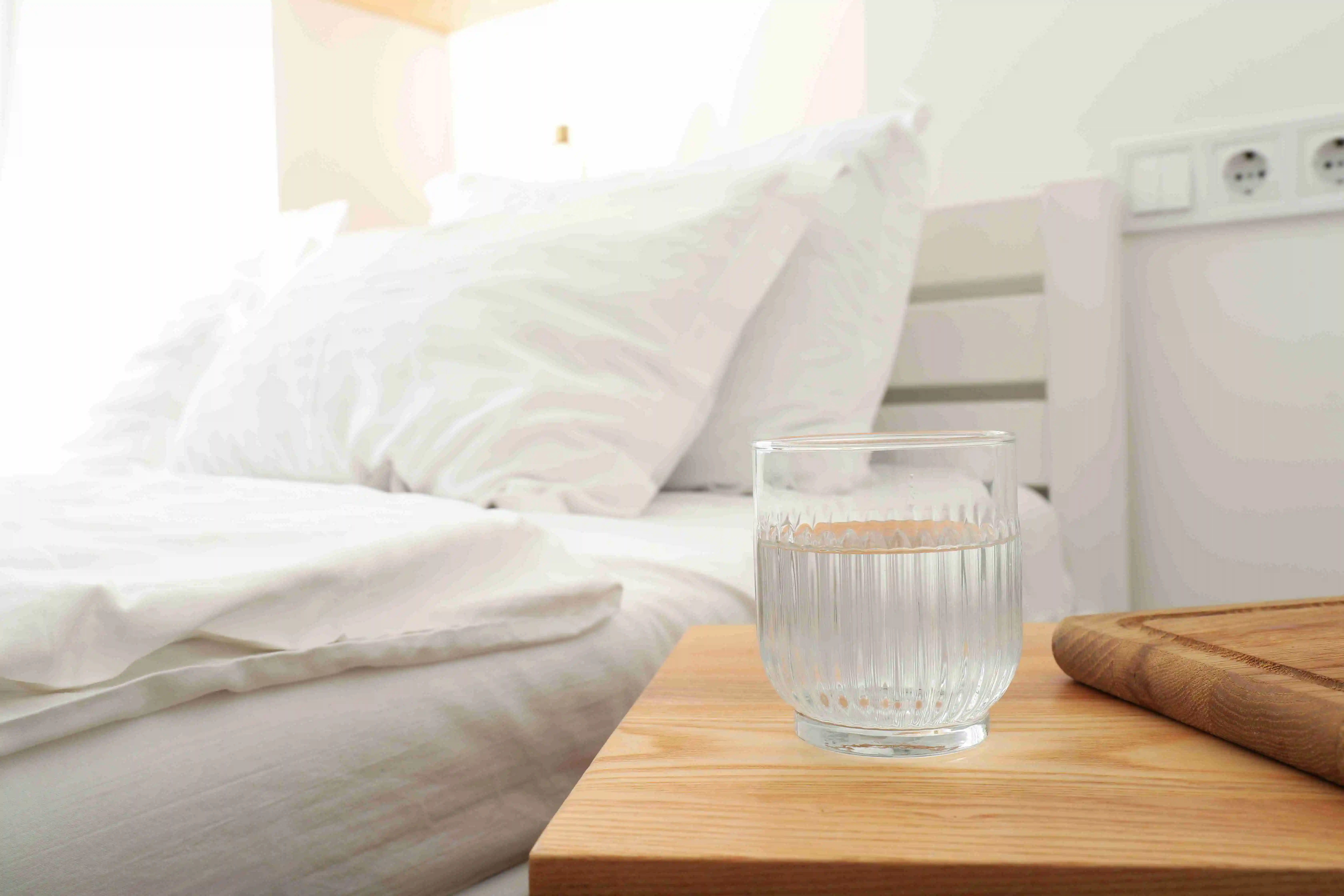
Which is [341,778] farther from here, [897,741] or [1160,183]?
[1160,183]

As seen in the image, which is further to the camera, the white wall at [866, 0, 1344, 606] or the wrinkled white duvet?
the white wall at [866, 0, 1344, 606]

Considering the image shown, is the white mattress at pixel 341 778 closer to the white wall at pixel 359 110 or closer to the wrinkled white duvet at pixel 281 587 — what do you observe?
the wrinkled white duvet at pixel 281 587

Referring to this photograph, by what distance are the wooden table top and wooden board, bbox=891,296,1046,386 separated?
40.8 inches

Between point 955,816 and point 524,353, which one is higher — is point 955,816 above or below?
below

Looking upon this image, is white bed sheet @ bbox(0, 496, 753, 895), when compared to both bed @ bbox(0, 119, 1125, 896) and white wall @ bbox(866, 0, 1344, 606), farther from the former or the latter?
white wall @ bbox(866, 0, 1344, 606)

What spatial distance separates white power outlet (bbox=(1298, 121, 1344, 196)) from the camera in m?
1.25

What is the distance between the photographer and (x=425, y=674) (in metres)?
0.59

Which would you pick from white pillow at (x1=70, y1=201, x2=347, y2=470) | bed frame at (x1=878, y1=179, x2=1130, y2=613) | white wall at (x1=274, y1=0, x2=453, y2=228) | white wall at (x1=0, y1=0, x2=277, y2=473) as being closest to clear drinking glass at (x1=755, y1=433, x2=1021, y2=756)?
bed frame at (x1=878, y1=179, x2=1130, y2=613)

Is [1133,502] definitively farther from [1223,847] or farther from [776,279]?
[1223,847]

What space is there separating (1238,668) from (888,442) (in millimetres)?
167

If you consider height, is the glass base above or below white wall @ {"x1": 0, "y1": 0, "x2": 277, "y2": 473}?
below

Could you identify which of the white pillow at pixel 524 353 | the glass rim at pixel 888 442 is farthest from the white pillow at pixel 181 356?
the glass rim at pixel 888 442

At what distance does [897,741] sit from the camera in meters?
0.40

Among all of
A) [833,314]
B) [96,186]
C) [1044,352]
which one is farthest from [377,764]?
[96,186]
